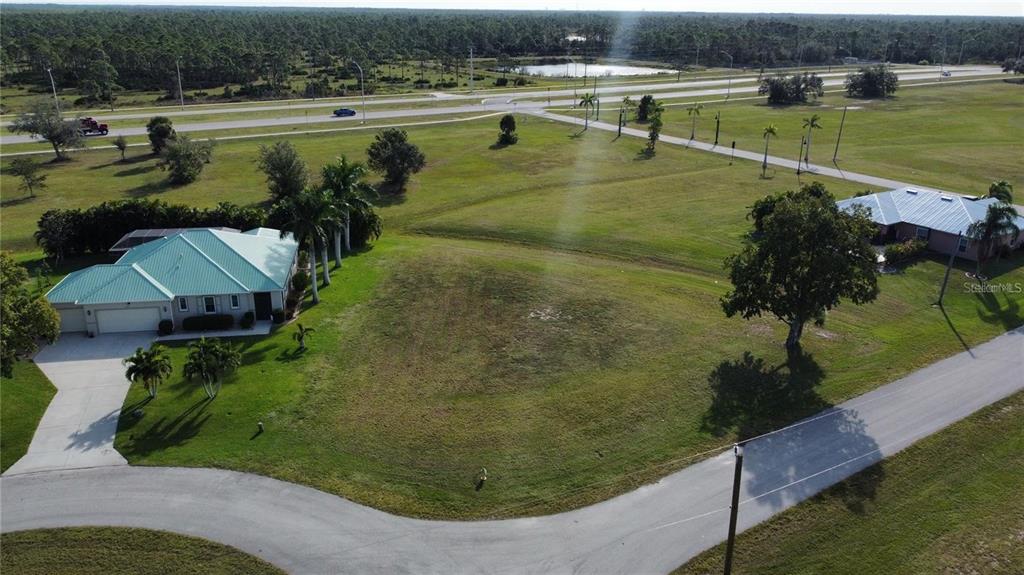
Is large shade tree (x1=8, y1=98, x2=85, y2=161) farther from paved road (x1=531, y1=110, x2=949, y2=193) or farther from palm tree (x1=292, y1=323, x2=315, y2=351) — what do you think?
paved road (x1=531, y1=110, x2=949, y2=193)

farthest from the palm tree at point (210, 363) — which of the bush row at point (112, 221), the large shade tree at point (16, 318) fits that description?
the bush row at point (112, 221)

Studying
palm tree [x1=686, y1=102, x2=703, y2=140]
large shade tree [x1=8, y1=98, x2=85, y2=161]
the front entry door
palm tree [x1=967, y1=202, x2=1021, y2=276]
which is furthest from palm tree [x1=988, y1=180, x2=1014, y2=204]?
large shade tree [x1=8, y1=98, x2=85, y2=161]

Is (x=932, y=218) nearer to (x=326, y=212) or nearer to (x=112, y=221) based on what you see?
(x=326, y=212)

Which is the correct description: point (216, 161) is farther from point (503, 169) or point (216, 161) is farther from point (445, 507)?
point (445, 507)

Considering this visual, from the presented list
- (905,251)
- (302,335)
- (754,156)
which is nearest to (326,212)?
(302,335)

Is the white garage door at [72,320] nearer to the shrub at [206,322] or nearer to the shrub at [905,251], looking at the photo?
the shrub at [206,322]

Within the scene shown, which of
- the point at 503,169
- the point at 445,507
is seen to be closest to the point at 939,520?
the point at 445,507
